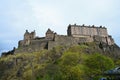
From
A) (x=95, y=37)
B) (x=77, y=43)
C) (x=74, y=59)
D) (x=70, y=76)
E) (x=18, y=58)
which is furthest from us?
(x=95, y=37)

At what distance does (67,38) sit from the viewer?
266 feet

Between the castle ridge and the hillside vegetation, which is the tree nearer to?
the hillside vegetation

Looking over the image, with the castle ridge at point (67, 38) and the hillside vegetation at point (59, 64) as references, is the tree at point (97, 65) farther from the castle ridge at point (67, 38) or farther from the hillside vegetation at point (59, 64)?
the castle ridge at point (67, 38)

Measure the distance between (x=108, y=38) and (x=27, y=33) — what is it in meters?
27.5

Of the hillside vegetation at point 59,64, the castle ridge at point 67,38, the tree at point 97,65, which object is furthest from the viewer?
the castle ridge at point 67,38

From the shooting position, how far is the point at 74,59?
64.2 metres

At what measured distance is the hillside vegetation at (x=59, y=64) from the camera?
54.6 metres

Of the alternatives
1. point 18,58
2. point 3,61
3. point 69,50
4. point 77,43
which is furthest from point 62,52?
point 3,61

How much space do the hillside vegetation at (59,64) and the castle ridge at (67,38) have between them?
2.24m

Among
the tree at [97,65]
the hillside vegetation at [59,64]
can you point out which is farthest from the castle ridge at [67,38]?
the tree at [97,65]

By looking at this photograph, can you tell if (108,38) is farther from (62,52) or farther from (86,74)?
(86,74)

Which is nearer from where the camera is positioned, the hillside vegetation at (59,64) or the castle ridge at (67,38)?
the hillside vegetation at (59,64)

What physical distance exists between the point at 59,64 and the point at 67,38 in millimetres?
18985

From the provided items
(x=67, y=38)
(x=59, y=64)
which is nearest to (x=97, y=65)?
(x=59, y=64)
